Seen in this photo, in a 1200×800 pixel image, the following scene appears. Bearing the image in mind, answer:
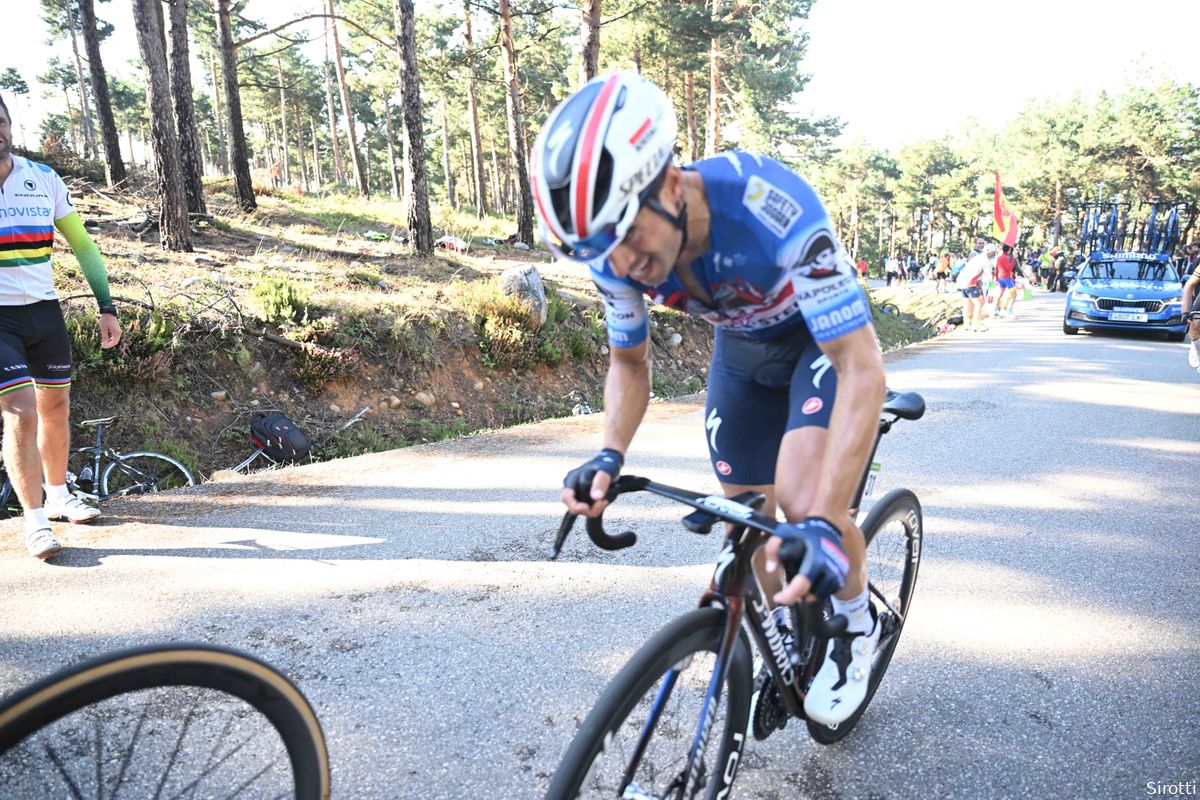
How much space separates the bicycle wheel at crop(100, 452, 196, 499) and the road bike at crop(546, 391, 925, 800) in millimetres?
4884

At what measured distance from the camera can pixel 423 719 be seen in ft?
8.75

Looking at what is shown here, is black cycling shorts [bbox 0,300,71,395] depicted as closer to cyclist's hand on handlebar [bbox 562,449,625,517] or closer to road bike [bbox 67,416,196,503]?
road bike [bbox 67,416,196,503]

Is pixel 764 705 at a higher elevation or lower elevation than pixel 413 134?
lower

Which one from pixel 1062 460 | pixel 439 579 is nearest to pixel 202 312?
pixel 439 579

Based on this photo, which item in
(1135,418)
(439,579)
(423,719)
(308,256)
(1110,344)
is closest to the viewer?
(423,719)

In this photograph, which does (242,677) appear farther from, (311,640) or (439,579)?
(439,579)

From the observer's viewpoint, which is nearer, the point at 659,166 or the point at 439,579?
the point at 659,166

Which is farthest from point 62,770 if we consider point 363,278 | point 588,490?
point 363,278

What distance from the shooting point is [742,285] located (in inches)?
76.4

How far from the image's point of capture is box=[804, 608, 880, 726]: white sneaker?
226 cm

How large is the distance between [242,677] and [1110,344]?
611 inches

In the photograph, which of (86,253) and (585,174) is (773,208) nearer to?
(585,174)

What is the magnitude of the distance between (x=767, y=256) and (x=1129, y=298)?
15.7 meters

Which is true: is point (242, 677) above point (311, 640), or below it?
above
